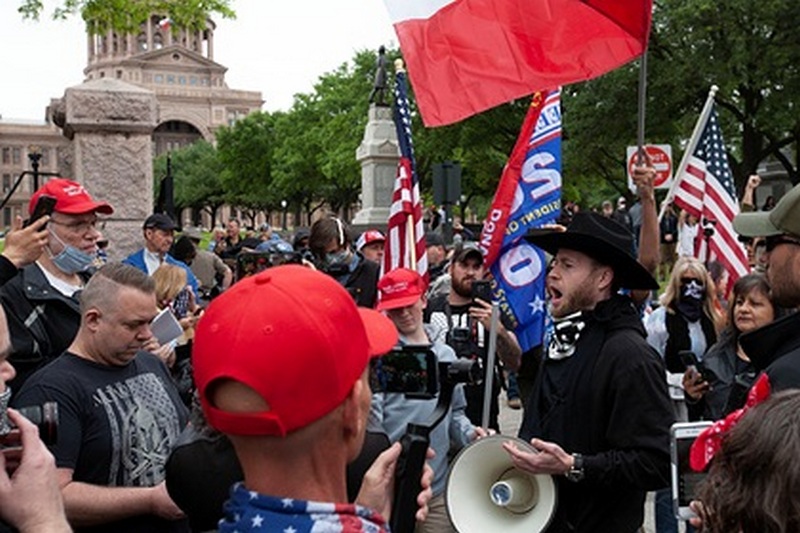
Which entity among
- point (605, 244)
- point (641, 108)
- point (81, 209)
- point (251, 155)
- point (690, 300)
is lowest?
point (690, 300)

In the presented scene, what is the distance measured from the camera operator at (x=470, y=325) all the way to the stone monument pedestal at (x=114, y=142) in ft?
9.79

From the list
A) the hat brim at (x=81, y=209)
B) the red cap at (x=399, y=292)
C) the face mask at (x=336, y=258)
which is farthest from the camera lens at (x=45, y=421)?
the face mask at (x=336, y=258)

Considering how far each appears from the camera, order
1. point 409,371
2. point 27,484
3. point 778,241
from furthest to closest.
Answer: point 778,241
point 409,371
point 27,484

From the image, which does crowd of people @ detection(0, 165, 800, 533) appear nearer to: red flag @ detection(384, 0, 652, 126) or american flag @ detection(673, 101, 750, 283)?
red flag @ detection(384, 0, 652, 126)

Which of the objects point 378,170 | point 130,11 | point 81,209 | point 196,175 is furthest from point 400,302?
point 196,175

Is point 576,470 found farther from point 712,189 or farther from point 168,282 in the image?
point 712,189

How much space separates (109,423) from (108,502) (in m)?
0.28

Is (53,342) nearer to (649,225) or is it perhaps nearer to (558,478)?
(558,478)

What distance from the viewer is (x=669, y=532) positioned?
18.5ft

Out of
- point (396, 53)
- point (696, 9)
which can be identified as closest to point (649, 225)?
point (696, 9)

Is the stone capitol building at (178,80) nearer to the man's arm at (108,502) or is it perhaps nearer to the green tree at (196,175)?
the green tree at (196,175)

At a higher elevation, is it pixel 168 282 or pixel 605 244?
pixel 605 244

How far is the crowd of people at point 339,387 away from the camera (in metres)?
1.67

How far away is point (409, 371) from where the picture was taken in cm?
275
